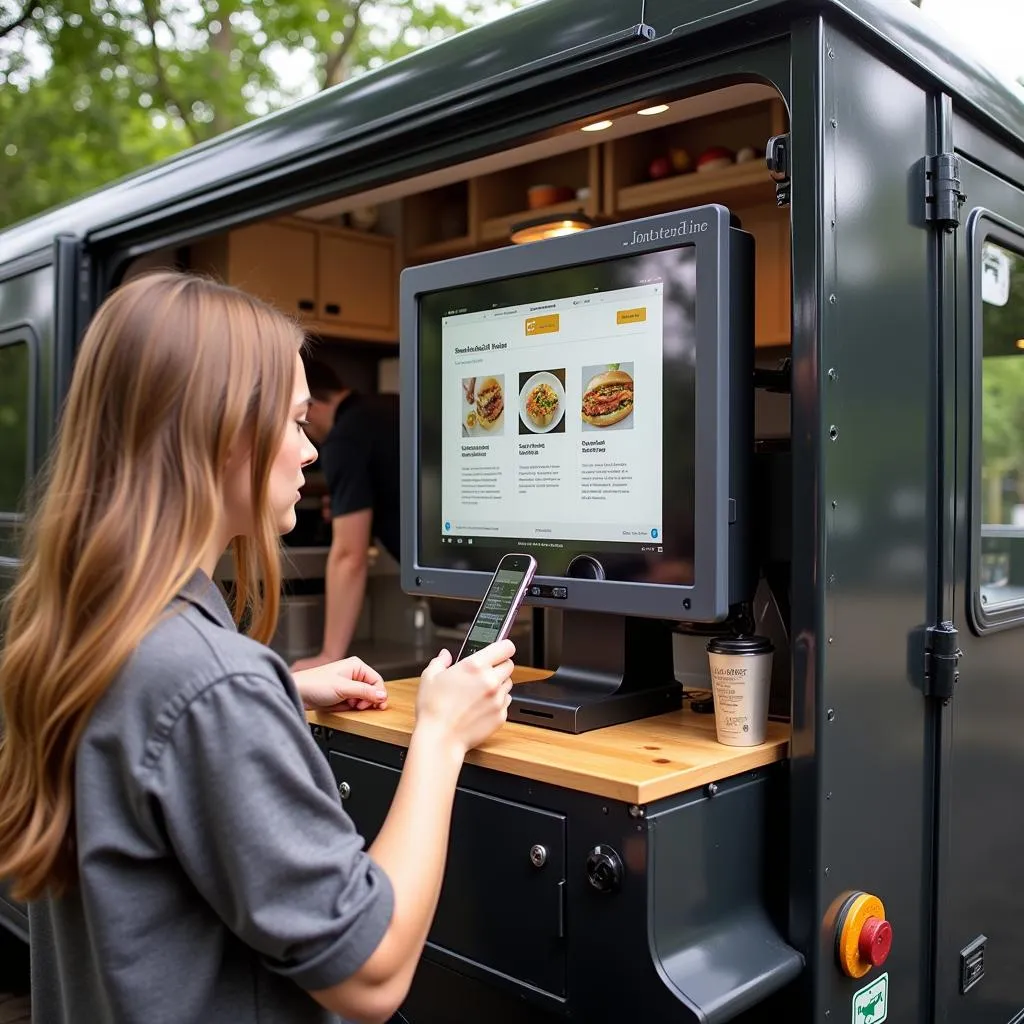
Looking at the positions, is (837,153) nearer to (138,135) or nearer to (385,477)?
(385,477)

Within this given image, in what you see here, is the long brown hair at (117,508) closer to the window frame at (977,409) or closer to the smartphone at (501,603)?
the smartphone at (501,603)

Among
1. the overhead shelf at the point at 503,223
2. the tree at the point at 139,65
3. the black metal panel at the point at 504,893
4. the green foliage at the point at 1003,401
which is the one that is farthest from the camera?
the tree at the point at 139,65

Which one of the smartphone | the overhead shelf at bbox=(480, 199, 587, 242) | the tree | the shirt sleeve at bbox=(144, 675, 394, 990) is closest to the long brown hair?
the shirt sleeve at bbox=(144, 675, 394, 990)

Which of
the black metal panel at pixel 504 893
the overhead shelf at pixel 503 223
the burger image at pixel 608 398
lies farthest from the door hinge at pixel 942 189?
the overhead shelf at pixel 503 223

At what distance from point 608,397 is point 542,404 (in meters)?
0.14

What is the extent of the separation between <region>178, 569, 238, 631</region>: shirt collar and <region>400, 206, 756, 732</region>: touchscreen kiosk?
2.23ft

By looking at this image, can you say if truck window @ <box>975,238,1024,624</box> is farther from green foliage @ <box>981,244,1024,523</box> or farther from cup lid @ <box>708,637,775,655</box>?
cup lid @ <box>708,637,775,655</box>

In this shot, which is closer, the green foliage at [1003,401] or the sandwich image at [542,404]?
the sandwich image at [542,404]

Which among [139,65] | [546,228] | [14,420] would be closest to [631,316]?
[546,228]

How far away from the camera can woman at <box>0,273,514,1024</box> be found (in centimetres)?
105

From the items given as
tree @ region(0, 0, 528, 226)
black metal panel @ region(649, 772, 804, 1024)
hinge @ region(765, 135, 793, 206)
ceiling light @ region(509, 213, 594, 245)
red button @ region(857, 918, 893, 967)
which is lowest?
red button @ region(857, 918, 893, 967)

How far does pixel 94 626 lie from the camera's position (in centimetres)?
109

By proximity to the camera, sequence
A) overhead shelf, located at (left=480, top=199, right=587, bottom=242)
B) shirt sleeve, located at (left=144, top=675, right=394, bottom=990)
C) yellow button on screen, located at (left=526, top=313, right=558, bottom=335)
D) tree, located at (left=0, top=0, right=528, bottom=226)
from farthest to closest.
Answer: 1. tree, located at (left=0, top=0, right=528, bottom=226)
2. overhead shelf, located at (left=480, top=199, right=587, bottom=242)
3. yellow button on screen, located at (left=526, top=313, right=558, bottom=335)
4. shirt sleeve, located at (left=144, top=675, right=394, bottom=990)

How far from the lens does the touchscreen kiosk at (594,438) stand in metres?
1.67
